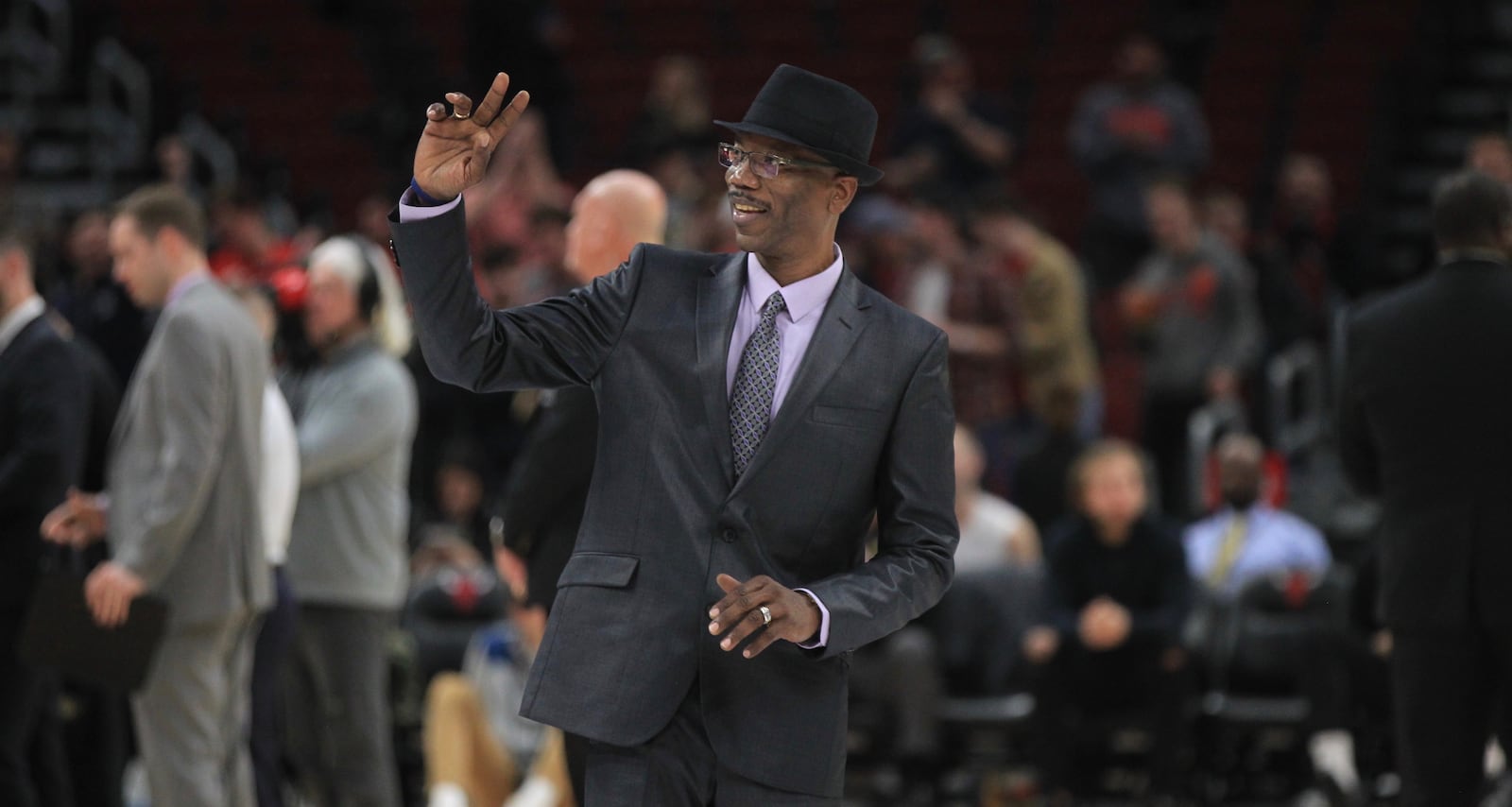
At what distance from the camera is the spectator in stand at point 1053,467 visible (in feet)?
31.0

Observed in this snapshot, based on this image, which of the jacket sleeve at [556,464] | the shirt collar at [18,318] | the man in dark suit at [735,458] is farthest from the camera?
the shirt collar at [18,318]

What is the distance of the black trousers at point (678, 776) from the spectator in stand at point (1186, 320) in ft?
23.6

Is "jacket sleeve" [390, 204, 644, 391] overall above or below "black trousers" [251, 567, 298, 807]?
above

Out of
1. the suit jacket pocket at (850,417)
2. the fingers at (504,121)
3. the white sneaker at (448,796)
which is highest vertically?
the fingers at (504,121)

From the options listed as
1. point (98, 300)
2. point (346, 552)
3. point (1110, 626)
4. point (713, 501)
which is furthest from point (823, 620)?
point (98, 300)

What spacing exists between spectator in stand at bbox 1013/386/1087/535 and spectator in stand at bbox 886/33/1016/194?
6.45ft

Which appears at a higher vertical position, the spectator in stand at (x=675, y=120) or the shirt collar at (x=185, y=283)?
the spectator in stand at (x=675, y=120)

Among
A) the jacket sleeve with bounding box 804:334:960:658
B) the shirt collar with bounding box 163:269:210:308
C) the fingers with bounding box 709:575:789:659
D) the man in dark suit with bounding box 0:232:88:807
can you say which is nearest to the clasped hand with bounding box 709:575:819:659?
the fingers with bounding box 709:575:789:659

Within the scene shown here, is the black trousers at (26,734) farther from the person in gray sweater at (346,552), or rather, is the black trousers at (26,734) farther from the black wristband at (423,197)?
the black wristband at (423,197)

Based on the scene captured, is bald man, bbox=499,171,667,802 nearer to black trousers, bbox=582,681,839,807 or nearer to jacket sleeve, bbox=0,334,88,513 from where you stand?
black trousers, bbox=582,681,839,807

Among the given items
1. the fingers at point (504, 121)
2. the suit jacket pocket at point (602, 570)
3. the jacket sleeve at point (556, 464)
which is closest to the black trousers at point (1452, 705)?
the jacket sleeve at point (556, 464)

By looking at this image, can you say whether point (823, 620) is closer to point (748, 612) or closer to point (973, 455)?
point (748, 612)

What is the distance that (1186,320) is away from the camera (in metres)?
10.3

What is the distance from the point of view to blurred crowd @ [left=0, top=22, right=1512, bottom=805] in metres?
6.62
